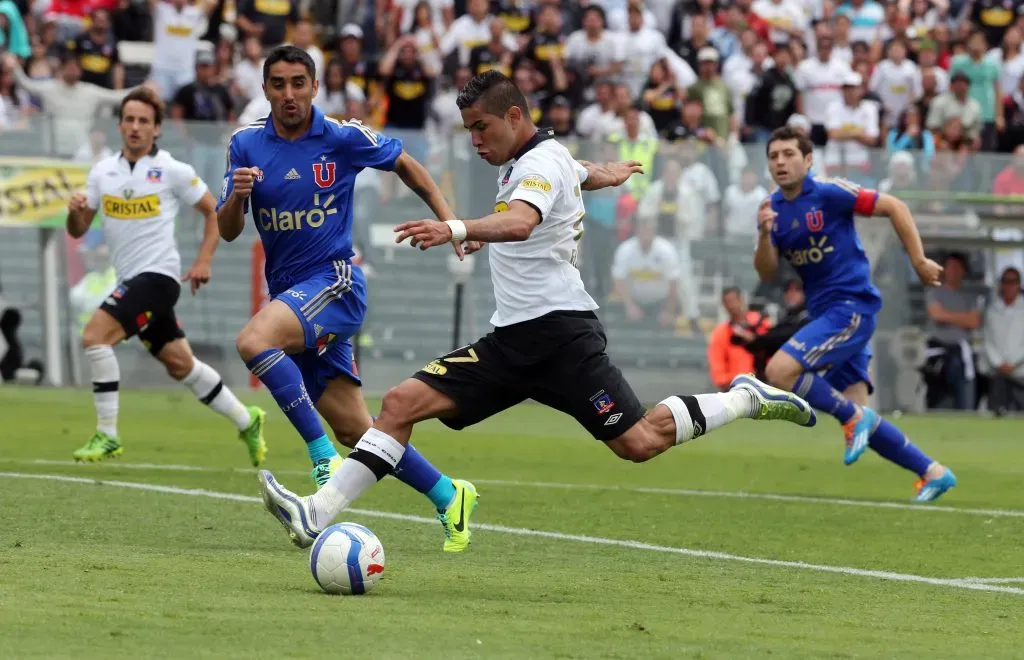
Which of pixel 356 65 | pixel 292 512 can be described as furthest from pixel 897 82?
pixel 292 512

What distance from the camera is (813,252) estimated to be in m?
12.4

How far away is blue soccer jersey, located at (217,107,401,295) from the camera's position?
373 inches

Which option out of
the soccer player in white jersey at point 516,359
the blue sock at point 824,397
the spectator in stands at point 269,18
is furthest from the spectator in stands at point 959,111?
the soccer player in white jersey at point 516,359

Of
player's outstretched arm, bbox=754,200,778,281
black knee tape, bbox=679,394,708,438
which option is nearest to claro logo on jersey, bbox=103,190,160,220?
player's outstretched arm, bbox=754,200,778,281

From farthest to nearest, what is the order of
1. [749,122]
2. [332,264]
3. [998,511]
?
[749,122], [998,511], [332,264]

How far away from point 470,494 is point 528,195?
1.64 m

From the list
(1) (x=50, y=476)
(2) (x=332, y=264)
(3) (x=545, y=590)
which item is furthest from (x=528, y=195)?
(1) (x=50, y=476)

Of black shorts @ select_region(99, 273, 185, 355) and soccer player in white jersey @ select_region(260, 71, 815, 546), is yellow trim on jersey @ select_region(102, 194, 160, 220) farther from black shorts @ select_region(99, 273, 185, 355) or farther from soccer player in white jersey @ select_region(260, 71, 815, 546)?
soccer player in white jersey @ select_region(260, 71, 815, 546)

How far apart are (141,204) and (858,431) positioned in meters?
5.31

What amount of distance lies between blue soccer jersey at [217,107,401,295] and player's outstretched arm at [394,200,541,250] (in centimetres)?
242

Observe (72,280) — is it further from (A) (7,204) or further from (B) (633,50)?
(B) (633,50)

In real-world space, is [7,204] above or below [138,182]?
below

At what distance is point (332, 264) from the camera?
9.58 m

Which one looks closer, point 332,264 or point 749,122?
point 332,264
